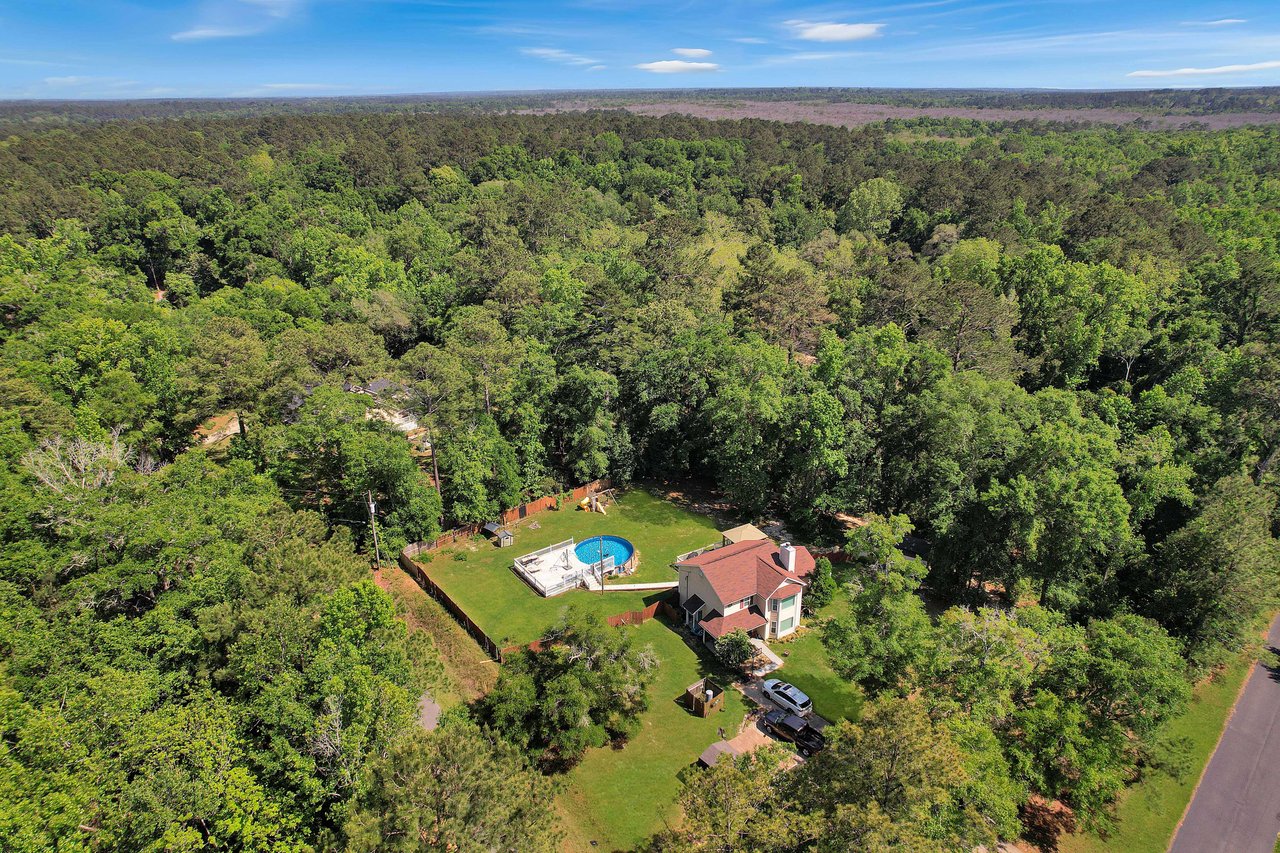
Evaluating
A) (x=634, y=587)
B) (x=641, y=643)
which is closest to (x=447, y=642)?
(x=641, y=643)

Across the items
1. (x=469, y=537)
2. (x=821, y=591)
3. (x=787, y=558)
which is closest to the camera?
(x=787, y=558)

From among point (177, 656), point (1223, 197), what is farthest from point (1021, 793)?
point (1223, 197)

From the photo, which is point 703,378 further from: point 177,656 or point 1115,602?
point 177,656

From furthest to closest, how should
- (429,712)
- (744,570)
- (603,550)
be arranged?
(603,550), (744,570), (429,712)

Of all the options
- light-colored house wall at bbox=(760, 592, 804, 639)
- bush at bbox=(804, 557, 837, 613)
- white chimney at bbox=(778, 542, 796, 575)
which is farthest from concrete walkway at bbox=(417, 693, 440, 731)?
bush at bbox=(804, 557, 837, 613)

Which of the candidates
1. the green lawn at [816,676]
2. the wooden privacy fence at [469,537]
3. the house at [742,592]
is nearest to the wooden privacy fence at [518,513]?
the wooden privacy fence at [469,537]

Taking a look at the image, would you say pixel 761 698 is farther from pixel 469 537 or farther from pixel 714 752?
pixel 469 537
